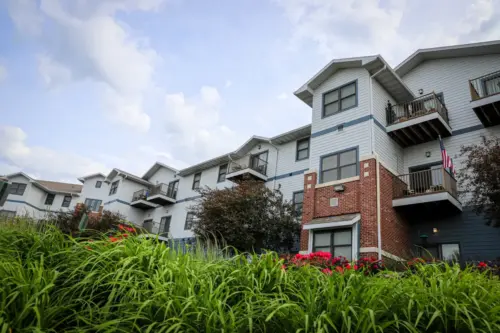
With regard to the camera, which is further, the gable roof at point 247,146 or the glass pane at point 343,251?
the gable roof at point 247,146

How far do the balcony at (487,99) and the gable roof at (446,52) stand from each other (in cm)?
136

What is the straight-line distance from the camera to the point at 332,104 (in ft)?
55.2

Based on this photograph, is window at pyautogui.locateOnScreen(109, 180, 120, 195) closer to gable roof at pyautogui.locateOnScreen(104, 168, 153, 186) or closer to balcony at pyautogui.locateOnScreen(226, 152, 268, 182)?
gable roof at pyautogui.locateOnScreen(104, 168, 153, 186)

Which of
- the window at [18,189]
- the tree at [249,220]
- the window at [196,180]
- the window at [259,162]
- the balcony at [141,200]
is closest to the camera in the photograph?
the tree at [249,220]

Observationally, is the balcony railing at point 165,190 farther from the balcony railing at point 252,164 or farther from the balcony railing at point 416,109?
the balcony railing at point 416,109

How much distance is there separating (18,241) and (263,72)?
41.2 ft

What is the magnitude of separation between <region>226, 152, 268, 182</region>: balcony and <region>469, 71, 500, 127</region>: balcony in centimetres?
1215

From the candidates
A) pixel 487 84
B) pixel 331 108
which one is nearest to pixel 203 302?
pixel 331 108

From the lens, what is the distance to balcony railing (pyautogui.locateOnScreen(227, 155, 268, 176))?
22.1 meters

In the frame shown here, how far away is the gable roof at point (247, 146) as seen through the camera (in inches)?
815

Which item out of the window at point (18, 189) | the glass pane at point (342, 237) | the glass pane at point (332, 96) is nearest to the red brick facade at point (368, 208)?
the glass pane at point (342, 237)

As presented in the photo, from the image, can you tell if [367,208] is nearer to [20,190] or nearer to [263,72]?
[263,72]

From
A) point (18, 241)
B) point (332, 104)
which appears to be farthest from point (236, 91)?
point (18, 241)

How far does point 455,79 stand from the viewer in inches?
617
